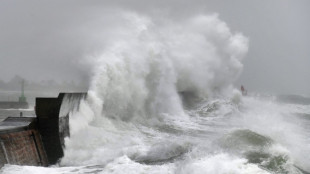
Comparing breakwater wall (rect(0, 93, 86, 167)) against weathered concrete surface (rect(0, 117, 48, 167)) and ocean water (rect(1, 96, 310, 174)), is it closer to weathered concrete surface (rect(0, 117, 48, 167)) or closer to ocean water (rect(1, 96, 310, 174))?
weathered concrete surface (rect(0, 117, 48, 167))

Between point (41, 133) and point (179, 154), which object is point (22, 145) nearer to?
point (41, 133)

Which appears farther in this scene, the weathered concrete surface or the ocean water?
the weathered concrete surface

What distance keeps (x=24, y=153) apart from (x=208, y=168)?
4.52 m

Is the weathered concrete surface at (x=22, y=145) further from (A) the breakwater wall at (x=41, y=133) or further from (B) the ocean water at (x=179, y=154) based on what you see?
(B) the ocean water at (x=179, y=154)

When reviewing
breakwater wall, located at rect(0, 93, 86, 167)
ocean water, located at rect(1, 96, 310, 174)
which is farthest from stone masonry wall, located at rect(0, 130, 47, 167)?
ocean water, located at rect(1, 96, 310, 174)

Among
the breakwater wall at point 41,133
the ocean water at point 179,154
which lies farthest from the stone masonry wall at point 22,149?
the ocean water at point 179,154

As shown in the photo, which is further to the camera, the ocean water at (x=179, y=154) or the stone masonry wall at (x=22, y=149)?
the stone masonry wall at (x=22, y=149)

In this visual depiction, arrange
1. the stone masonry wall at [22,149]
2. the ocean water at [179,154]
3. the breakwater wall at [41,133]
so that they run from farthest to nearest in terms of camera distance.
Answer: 1. the breakwater wall at [41,133]
2. the stone masonry wall at [22,149]
3. the ocean water at [179,154]

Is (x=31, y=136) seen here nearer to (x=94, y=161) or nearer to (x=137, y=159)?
(x=94, y=161)

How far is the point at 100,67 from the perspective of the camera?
676 inches

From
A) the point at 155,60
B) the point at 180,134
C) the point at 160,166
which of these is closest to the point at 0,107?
the point at 155,60

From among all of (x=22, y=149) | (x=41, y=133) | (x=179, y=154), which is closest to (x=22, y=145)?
(x=22, y=149)

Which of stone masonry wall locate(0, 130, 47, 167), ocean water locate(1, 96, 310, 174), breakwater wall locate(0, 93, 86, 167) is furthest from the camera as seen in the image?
breakwater wall locate(0, 93, 86, 167)

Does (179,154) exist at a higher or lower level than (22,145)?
lower
